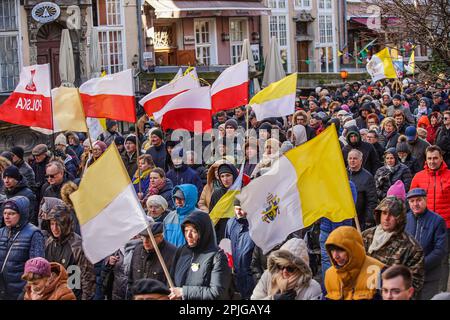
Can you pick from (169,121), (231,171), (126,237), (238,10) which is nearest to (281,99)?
(169,121)

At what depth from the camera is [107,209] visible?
26.5 ft

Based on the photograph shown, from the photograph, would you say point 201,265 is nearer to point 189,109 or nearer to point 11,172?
point 11,172

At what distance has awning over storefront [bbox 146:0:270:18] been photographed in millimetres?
42241

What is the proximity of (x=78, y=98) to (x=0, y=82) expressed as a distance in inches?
851

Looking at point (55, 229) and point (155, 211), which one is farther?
point (155, 211)

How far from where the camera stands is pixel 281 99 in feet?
51.0

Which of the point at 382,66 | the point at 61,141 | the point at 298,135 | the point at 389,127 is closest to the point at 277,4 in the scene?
the point at 382,66

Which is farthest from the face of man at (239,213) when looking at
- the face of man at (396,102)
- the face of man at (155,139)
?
the face of man at (396,102)

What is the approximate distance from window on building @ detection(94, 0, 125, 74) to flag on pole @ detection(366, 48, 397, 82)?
14.9m

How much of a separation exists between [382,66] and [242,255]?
16.9 meters

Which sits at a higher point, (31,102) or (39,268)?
(31,102)

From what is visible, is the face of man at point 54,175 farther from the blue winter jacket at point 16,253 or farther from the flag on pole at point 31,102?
the blue winter jacket at point 16,253

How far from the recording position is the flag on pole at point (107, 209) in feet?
26.2

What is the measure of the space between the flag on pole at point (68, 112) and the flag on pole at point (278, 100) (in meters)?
2.73
